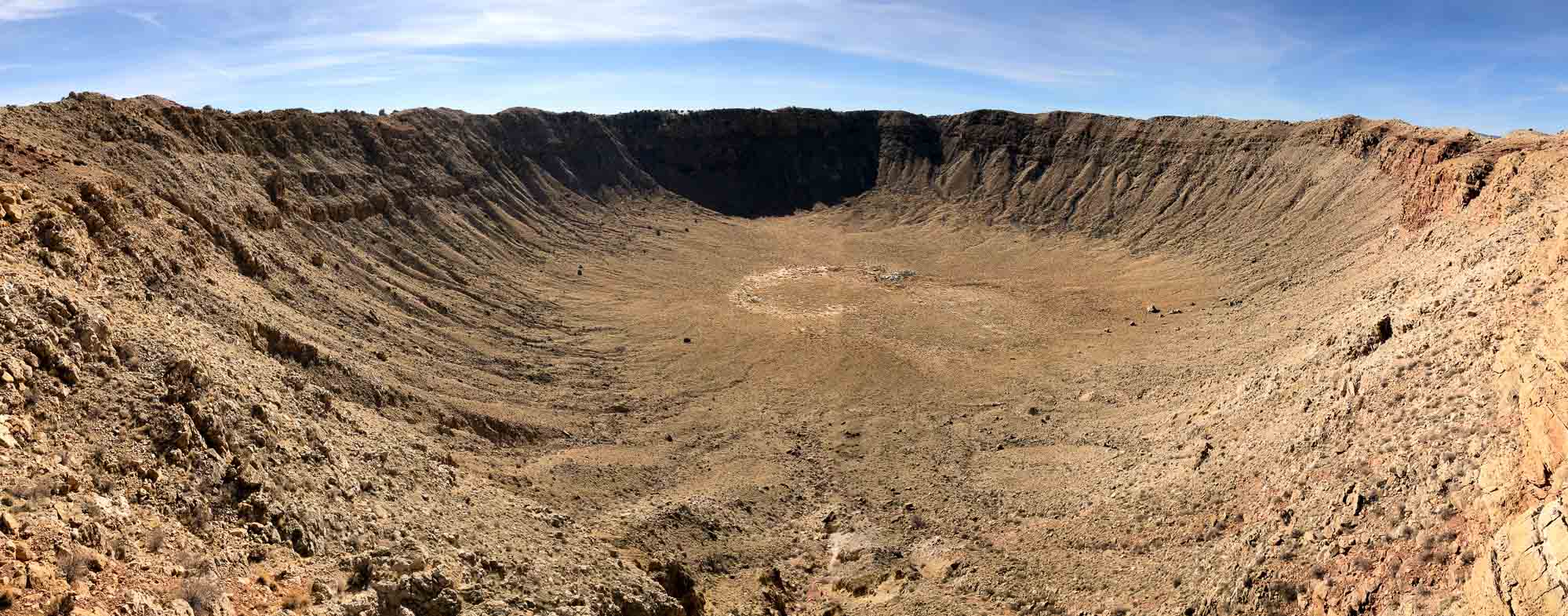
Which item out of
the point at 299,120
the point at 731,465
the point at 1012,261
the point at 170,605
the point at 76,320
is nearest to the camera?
the point at 170,605

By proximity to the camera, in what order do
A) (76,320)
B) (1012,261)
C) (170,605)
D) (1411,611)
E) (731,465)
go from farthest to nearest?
(1012,261)
(731,465)
(76,320)
(1411,611)
(170,605)

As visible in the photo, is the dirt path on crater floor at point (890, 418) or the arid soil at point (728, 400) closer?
the arid soil at point (728, 400)

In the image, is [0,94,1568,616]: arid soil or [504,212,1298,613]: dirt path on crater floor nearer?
[0,94,1568,616]: arid soil

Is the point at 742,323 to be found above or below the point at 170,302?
below

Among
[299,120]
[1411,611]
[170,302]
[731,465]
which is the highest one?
[299,120]

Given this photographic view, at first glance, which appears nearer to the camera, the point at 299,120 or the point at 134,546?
the point at 134,546

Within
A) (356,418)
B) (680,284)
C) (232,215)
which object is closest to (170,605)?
(356,418)

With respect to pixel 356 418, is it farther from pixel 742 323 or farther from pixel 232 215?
pixel 742 323

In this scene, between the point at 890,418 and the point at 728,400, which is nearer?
the point at 890,418
